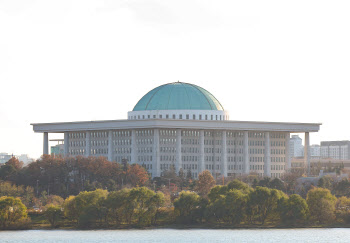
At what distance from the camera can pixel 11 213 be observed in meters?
124

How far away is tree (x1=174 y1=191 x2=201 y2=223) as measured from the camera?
126438mm

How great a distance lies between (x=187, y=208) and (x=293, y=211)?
14.1m

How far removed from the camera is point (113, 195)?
126m

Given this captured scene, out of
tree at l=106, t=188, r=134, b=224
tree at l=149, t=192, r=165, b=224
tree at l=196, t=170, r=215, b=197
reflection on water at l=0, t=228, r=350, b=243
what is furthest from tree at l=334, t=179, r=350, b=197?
tree at l=106, t=188, r=134, b=224

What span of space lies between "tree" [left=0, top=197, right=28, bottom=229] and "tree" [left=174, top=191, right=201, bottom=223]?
20230mm

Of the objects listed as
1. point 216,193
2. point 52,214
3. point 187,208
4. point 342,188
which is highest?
point 216,193

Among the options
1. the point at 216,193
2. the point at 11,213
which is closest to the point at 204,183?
the point at 216,193

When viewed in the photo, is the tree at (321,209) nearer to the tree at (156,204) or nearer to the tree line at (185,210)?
the tree line at (185,210)

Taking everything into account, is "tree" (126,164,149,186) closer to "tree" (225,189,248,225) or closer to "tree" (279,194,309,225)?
"tree" (225,189,248,225)

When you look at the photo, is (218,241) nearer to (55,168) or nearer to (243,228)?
(243,228)

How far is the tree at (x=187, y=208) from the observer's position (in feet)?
415

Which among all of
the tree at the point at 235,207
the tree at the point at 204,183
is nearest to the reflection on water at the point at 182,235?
the tree at the point at 235,207

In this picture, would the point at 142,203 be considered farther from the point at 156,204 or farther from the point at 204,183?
the point at 204,183

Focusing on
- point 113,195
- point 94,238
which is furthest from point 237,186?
point 94,238
